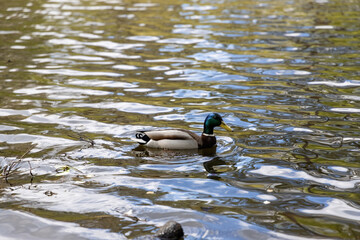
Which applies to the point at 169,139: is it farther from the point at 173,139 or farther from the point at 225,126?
the point at 225,126

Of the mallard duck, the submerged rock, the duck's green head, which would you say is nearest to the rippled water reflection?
the mallard duck

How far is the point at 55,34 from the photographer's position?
2139cm

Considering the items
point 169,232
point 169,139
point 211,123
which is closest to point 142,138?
point 169,139

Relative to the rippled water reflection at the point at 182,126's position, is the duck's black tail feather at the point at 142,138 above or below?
above

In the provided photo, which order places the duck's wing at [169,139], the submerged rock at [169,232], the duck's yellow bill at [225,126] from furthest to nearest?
the duck's yellow bill at [225,126]
the duck's wing at [169,139]
the submerged rock at [169,232]

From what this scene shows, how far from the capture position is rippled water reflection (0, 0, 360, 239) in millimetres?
6801

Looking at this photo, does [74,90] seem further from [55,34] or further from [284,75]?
[55,34]

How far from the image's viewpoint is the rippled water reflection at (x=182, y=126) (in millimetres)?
6801

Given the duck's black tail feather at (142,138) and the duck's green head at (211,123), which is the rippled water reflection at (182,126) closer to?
the duck's black tail feather at (142,138)

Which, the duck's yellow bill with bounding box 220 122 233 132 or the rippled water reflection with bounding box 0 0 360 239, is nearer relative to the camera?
the rippled water reflection with bounding box 0 0 360 239

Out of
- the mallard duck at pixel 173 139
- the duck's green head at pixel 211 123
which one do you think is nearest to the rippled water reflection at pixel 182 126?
the mallard duck at pixel 173 139

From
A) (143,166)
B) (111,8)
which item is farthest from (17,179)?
(111,8)

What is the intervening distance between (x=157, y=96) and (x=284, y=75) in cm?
356

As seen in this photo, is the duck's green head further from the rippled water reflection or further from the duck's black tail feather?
the duck's black tail feather
